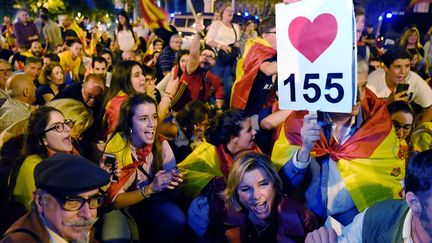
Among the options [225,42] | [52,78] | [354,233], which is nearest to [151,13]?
[225,42]

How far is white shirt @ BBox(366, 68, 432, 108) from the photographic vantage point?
5035 mm

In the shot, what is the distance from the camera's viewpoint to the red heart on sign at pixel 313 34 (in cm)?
274

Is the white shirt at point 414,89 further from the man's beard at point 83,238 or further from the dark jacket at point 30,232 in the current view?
the dark jacket at point 30,232

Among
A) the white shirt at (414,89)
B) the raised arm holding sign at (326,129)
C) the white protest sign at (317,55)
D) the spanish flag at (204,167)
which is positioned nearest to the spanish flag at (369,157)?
the raised arm holding sign at (326,129)

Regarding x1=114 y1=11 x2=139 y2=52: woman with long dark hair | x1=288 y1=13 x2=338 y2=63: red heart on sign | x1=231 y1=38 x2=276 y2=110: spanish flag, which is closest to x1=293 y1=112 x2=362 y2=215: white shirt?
x1=288 y1=13 x2=338 y2=63: red heart on sign

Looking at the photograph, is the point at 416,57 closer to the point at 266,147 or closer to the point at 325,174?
the point at 266,147

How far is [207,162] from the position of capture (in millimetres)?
3846

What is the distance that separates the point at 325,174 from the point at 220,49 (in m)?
4.92

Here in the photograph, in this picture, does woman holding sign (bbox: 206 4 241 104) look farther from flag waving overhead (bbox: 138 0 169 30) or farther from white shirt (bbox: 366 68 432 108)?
white shirt (bbox: 366 68 432 108)

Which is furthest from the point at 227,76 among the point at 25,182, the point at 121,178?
the point at 25,182

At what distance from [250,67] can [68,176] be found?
2.72 metres

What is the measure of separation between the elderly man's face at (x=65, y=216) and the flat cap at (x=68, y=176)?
0.15 feet

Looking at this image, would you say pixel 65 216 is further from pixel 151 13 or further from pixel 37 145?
pixel 151 13

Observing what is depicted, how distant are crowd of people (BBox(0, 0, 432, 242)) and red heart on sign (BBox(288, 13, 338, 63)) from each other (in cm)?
41
